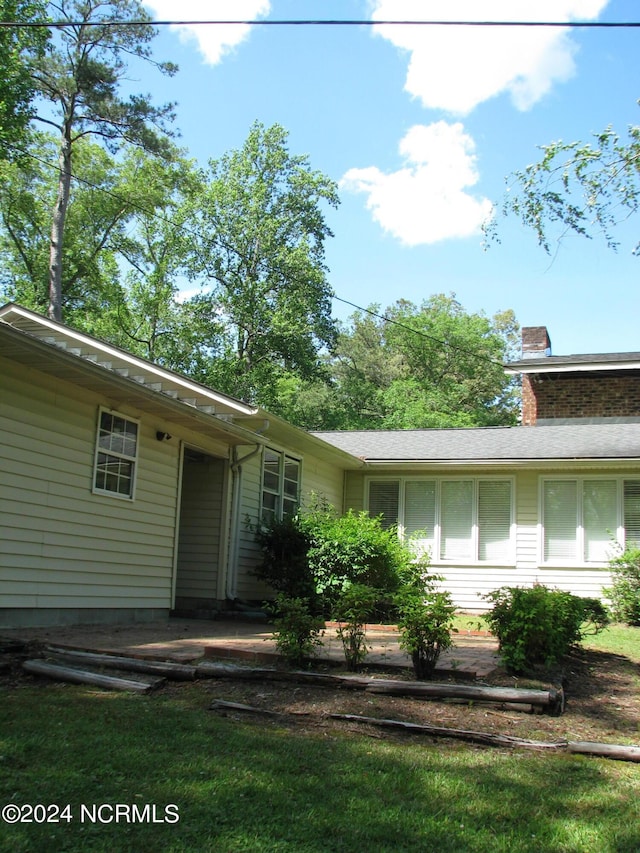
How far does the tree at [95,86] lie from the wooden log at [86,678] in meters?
20.3

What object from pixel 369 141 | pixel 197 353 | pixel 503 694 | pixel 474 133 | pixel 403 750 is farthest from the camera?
pixel 197 353

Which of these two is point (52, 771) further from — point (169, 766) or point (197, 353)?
point (197, 353)

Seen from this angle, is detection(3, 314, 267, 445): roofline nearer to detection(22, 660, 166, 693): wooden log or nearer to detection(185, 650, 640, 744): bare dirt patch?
detection(22, 660, 166, 693): wooden log

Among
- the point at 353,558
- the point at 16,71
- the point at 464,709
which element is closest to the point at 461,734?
the point at 464,709

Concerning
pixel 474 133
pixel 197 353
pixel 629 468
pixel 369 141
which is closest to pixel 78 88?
pixel 197 353

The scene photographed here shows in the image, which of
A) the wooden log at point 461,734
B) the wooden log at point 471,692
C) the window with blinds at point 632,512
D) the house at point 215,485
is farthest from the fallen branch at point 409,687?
the window with blinds at point 632,512

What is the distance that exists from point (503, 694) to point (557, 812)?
6.11 ft

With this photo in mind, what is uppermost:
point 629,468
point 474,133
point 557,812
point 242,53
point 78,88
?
point 78,88

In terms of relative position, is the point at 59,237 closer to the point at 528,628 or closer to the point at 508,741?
the point at 528,628

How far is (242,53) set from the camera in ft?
44.0

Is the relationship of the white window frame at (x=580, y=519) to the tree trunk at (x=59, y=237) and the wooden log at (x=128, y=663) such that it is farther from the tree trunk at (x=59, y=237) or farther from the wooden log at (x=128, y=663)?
the tree trunk at (x=59, y=237)

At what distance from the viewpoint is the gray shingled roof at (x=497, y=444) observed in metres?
15.1

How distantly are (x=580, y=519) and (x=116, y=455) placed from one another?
920 cm

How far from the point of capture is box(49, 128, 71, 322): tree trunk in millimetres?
23984
